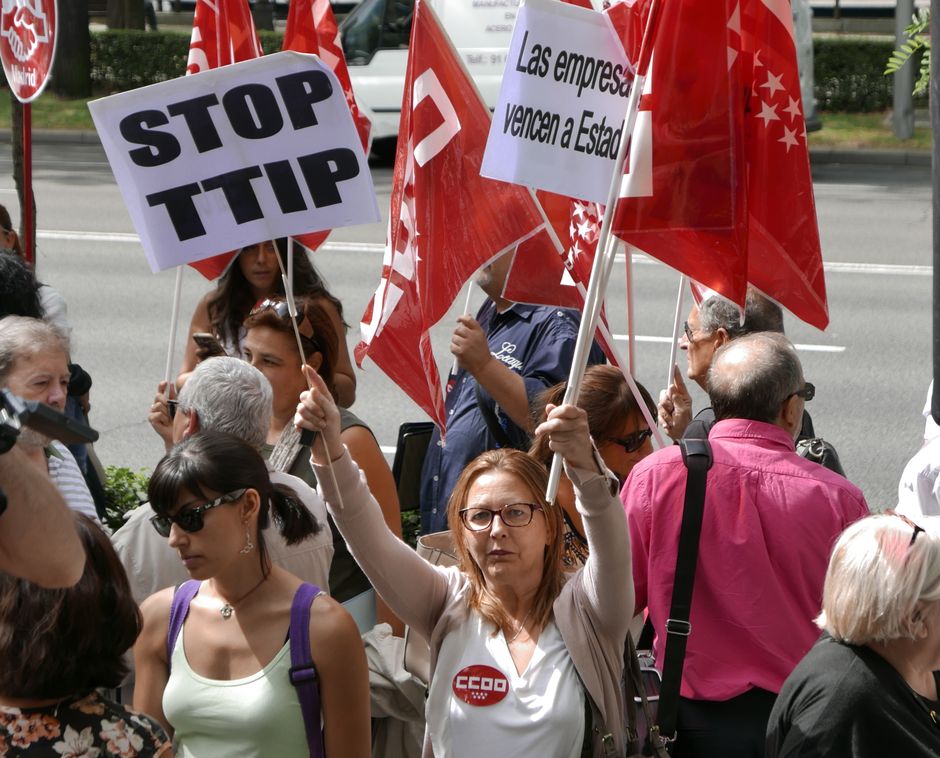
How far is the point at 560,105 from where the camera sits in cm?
376

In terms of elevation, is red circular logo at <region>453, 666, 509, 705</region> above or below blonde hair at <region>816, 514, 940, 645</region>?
below

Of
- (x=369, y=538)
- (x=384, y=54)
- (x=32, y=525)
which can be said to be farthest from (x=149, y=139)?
(x=384, y=54)

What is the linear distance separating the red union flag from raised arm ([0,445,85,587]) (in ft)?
13.4

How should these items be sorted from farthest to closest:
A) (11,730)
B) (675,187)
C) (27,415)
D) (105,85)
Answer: (105,85), (675,187), (11,730), (27,415)

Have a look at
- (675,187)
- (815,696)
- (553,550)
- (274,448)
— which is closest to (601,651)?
(553,550)

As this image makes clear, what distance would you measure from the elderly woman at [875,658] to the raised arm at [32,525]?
62.6 inches

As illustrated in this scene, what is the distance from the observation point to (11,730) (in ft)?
9.29

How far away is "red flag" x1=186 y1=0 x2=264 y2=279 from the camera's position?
5.24m

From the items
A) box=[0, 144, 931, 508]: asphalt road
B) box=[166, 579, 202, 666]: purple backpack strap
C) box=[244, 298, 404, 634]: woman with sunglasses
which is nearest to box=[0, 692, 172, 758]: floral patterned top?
box=[166, 579, 202, 666]: purple backpack strap

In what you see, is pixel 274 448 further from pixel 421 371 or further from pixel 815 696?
pixel 815 696

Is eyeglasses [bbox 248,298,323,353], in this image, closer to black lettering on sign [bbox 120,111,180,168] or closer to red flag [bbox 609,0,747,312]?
black lettering on sign [bbox 120,111,180,168]

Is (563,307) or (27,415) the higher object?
(27,415)

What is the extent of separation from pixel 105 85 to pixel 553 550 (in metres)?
22.1

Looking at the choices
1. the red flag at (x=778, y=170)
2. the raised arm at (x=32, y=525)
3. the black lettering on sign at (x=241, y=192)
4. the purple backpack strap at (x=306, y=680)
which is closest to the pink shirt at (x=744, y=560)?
the red flag at (x=778, y=170)
